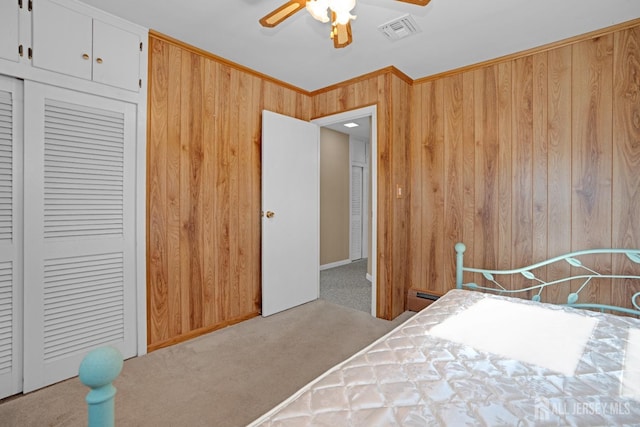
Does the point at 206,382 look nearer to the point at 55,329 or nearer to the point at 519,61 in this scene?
the point at 55,329

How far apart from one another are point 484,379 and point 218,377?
1.65 meters

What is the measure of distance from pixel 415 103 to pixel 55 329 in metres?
3.46

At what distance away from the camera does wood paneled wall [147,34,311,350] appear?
7.66 feet

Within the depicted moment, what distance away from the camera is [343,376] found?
97 cm

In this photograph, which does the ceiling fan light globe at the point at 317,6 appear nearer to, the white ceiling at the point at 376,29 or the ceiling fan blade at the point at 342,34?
the ceiling fan blade at the point at 342,34

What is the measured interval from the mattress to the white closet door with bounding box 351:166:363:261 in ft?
14.7

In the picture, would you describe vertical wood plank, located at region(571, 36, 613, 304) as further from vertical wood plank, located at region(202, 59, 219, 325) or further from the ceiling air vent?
vertical wood plank, located at region(202, 59, 219, 325)

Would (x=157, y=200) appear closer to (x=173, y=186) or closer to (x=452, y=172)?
(x=173, y=186)

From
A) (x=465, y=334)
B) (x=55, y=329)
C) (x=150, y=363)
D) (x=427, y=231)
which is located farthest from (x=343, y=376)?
(x=427, y=231)

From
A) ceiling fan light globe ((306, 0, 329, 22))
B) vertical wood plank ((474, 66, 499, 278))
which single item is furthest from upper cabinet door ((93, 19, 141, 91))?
vertical wood plank ((474, 66, 499, 278))

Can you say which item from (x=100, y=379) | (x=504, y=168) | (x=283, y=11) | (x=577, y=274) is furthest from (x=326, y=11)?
(x=577, y=274)

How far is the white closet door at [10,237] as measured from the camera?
1743 mm

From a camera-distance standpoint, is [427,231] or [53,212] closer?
[53,212]

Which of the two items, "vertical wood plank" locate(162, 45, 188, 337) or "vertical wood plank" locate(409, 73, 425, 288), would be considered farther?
"vertical wood plank" locate(409, 73, 425, 288)
